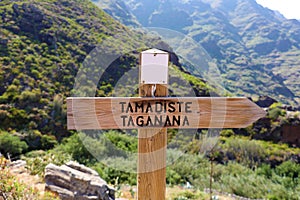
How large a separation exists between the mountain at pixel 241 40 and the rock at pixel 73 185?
174 feet

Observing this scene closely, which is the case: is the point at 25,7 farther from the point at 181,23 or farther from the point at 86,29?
the point at 181,23

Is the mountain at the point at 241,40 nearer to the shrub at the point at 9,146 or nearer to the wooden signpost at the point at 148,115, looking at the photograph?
the shrub at the point at 9,146

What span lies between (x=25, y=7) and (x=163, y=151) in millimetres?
20046

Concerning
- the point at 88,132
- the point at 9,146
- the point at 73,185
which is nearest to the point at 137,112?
the point at 73,185

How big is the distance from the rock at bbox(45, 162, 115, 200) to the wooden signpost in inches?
86.5

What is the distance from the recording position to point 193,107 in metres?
1.74

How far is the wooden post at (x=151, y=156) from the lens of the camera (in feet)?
5.49

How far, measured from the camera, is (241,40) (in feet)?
362

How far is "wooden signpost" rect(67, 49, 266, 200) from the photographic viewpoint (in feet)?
5.34

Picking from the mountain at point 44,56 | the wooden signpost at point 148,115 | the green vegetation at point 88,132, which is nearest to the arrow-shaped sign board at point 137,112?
the wooden signpost at point 148,115

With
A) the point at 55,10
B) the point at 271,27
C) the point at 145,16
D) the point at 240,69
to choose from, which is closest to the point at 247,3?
the point at 271,27

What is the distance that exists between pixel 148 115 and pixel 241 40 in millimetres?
114590

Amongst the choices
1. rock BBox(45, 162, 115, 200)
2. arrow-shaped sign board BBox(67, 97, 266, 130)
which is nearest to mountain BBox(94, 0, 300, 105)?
rock BBox(45, 162, 115, 200)

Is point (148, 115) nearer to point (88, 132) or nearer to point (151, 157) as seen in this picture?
point (151, 157)
